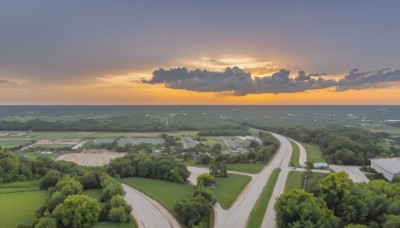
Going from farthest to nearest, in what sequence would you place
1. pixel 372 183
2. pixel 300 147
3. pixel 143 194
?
pixel 300 147 < pixel 143 194 < pixel 372 183

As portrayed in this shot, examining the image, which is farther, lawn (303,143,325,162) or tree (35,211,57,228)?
lawn (303,143,325,162)

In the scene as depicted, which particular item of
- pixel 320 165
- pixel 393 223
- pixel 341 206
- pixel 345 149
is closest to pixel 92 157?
pixel 320 165

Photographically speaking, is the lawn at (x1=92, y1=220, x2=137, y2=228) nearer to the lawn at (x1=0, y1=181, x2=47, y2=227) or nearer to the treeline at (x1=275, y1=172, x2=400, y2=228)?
the lawn at (x1=0, y1=181, x2=47, y2=227)

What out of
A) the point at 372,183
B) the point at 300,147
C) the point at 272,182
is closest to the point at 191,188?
the point at 272,182

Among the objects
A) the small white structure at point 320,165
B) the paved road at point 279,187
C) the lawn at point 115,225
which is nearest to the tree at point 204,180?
the paved road at point 279,187

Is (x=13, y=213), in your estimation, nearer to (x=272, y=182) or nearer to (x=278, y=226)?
(x=278, y=226)

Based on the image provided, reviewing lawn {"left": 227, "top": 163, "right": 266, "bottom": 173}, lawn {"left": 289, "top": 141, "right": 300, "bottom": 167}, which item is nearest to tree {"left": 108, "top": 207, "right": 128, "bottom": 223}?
lawn {"left": 227, "top": 163, "right": 266, "bottom": 173}

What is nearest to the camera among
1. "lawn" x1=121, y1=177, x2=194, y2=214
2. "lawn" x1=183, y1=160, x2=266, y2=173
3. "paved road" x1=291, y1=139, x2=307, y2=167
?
"lawn" x1=121, y1=177, x2=194, y2=214

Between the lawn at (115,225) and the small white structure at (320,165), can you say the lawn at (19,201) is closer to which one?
the lawn at (115,225)
